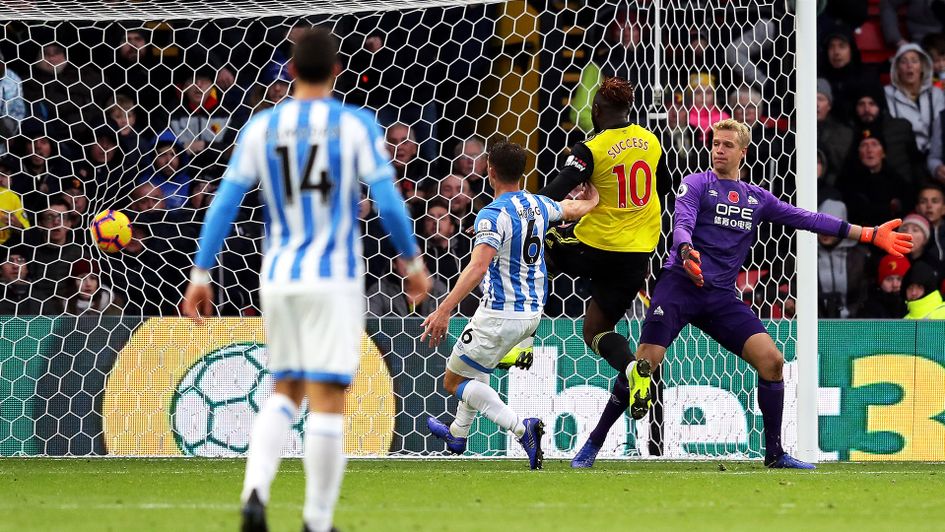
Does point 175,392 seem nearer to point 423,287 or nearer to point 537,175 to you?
point 537,175

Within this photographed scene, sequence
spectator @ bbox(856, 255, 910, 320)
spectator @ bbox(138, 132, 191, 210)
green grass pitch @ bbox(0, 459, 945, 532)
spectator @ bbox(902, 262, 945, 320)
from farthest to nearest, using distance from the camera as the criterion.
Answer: spectator @ bbox(856, 255, 910, 320) < spectator @ bbox(902, 262, 945, 320) < spectator @ bbox(138, 132, 191, 210) < green grass pitch @ bbox(0, 459, 945, 532)

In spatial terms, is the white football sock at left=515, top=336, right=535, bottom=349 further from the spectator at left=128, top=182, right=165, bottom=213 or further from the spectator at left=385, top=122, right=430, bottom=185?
the spectator at left=128, top=182, right=165, bottom=213

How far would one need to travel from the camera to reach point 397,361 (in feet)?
30.3

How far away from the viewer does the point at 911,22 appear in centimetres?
1266

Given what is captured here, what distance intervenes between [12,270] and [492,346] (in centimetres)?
390

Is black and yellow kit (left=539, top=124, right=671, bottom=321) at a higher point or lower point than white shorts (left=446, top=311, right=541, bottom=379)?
higher

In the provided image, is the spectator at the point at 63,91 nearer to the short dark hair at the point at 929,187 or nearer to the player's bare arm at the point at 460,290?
the player's bare arm at the point at 460,290

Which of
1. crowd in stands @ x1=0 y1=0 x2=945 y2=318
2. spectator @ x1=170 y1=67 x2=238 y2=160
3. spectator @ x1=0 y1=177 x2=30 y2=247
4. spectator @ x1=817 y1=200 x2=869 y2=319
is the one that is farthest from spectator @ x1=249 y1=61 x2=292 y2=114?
spectator @ x1=817 y1=200 x2=869 y2=319

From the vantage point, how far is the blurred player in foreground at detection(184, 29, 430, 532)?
436 centimetres

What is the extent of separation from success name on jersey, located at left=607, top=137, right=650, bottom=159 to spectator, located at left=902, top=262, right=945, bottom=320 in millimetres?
3693

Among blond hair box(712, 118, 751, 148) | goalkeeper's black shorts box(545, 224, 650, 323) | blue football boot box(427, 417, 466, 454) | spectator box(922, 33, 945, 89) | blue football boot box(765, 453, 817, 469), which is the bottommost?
blue football boot box(765, 453, 817, 469)

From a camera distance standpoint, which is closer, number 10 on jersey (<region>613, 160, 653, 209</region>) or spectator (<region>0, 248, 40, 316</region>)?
number 10 on jersey (<region>613, 160, 653, 209</region>)

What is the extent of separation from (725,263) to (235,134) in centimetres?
421

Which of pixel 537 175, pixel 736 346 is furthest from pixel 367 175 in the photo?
pixel 537 175
